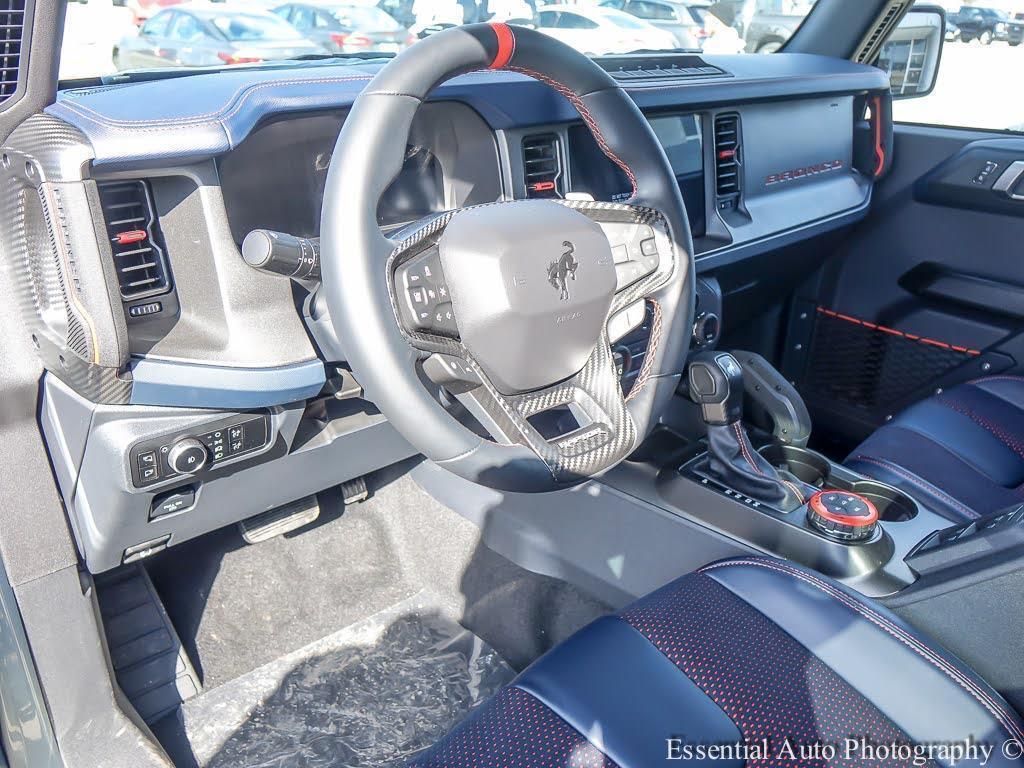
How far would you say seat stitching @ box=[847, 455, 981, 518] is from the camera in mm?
1673

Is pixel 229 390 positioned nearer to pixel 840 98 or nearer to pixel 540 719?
pixel 540 719

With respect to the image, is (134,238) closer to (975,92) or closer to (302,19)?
(302,19)

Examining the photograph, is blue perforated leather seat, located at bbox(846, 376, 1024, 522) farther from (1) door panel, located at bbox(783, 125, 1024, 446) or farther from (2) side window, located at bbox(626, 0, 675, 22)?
(2) side window, located at bbox(626, 0, 675, 22)

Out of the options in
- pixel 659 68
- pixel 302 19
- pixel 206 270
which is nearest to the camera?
pixel 206 270

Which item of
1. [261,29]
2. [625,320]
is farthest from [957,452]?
[261,29]

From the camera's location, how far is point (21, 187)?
123cm

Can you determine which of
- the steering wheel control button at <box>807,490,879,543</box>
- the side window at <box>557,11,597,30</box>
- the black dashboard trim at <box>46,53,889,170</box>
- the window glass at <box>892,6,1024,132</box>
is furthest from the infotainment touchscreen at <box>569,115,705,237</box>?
the window glass at <box>892,6,1024,132</box>

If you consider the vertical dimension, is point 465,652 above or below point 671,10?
below

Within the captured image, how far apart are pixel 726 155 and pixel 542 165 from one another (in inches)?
27.5

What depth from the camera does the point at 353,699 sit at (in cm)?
190

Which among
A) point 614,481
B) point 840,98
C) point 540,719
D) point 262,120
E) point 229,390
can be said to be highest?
point 262,120

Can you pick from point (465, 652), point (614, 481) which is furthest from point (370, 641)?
point (614, 481)

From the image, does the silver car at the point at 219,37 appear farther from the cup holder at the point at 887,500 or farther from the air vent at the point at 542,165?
the cup holder at the point at 887,500

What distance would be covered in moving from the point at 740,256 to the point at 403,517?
1.11 m
